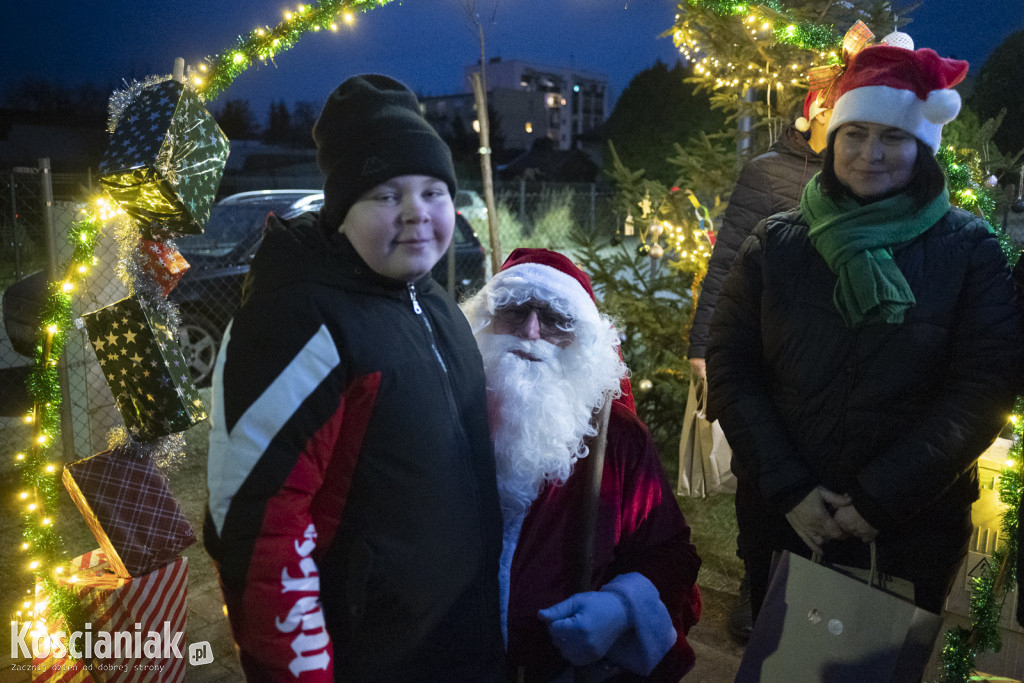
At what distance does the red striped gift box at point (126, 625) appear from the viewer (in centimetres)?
268

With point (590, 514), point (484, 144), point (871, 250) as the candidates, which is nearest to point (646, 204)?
point (484, 144)

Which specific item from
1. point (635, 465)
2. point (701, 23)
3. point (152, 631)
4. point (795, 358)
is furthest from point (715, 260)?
point (152, 631)

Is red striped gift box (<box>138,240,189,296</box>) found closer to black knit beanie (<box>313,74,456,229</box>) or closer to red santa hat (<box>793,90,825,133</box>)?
black knit beanie (<box>313,74,456,229</box>)

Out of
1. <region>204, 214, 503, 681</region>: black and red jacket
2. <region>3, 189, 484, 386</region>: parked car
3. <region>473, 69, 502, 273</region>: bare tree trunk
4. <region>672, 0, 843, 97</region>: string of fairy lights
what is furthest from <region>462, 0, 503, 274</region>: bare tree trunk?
<region>204, 214, 503, 681</region>: black and red jacket

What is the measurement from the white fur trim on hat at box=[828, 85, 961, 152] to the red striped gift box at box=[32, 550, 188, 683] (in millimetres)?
2869

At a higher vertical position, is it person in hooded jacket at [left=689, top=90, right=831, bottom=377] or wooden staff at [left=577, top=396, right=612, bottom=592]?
person in hooded jacket at [left=689, top=90, right=831, bottom=377]

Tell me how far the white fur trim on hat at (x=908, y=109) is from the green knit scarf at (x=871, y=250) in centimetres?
19

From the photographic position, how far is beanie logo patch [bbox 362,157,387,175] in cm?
150

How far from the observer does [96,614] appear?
2.69 meters

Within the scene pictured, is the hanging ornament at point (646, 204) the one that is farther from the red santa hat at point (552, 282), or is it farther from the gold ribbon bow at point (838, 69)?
the red santa hat at point (552, 282)

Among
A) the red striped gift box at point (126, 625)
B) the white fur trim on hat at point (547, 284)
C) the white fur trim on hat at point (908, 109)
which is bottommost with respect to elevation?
the red striped gift box at point (126, 625)

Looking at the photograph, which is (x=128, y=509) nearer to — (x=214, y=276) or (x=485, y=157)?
(x=485, y=157)

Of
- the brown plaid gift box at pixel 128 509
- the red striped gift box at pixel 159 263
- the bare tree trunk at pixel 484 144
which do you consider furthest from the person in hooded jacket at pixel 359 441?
the bare tree trunk at pixel 484 144

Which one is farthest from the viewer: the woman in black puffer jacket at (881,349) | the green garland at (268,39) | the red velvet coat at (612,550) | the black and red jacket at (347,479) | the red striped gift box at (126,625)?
the green garland at (268,39)
